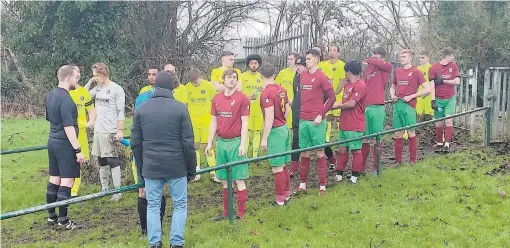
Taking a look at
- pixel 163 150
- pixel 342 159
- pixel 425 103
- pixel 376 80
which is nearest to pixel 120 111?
pixel 163 150

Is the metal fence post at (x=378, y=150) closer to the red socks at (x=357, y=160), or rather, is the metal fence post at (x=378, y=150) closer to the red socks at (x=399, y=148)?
the red socks at (x=357, y=160)

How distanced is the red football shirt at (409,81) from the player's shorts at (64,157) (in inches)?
209

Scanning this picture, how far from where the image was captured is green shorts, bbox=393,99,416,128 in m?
8.22

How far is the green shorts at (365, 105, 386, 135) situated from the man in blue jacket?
370cm

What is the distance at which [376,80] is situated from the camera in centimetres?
779

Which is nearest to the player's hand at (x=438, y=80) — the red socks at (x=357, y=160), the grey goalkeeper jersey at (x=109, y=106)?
the red socks at (x=357, y=160)

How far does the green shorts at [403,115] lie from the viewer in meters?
8.22

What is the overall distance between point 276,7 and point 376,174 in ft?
41.3

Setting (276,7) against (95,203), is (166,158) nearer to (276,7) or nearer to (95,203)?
(95,203)

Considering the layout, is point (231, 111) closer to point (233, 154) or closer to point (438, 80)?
point (233, 154)

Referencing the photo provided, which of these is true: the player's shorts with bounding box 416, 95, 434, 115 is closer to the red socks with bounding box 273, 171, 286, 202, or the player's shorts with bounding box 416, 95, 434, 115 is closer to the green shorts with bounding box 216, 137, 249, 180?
the red socks with bounding box 273, 171, 286, 202

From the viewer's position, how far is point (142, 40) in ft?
50.4

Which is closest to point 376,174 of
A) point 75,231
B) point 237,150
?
point 237,150

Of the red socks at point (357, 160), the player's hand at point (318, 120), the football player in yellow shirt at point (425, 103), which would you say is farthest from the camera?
the football player in yellow shirt at point (425, 103)
